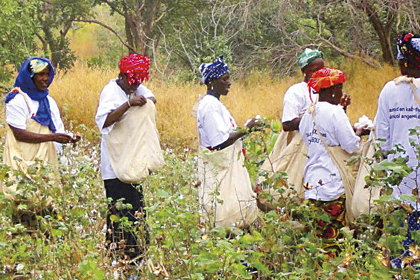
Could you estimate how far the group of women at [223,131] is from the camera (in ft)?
14.5

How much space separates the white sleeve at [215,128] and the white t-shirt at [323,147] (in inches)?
19.7

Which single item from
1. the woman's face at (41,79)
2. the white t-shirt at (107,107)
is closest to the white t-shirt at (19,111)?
the woman's face at (41,79)

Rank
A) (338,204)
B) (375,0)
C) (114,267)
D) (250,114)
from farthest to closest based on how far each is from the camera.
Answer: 1. (375,0)
2. (250,114)
3. (338,204)
4. (114,267)

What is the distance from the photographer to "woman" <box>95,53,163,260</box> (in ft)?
17.4

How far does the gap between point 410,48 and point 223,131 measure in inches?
51.0

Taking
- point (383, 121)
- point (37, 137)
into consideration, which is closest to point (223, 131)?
point (383, 121)

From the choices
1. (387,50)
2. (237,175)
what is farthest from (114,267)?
(387,50)

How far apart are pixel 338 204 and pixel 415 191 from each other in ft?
3.45

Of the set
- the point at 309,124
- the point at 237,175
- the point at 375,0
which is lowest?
the point at 237,175

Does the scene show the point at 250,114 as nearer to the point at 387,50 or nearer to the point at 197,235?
the point at 387,50

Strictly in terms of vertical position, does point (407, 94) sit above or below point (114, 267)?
above

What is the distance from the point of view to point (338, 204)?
4793 mm

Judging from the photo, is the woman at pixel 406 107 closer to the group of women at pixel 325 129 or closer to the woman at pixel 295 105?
the group of women at pixel 325 129

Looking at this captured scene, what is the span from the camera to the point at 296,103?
17.2 ft
